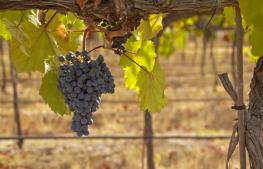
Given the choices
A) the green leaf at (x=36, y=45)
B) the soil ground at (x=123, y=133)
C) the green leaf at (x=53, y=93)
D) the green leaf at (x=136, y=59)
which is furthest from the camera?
the soil ground at (x=123, y=133)

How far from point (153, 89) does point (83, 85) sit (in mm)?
415

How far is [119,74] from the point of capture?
754 inches

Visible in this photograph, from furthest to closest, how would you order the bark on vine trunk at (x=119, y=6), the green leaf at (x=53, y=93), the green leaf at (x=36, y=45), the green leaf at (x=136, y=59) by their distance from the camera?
the green leaf at (x=136, y=59) → the green leaf at (x=36, y=45) → the green leaf at (x=53, y=93) → the bark on vine trunk at (x=119, y=6)

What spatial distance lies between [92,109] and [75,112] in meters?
0.06

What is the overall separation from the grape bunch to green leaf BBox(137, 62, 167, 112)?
0.33 metres

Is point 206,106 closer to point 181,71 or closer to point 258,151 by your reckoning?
point 181,71

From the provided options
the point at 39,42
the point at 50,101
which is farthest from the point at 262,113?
the point at 39,42

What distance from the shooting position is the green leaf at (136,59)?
6.73 feet

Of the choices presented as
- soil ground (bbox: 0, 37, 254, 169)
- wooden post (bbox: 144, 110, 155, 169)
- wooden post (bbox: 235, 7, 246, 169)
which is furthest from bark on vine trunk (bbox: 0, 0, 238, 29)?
soil ground (bbox: 0, 37, 254, 169)

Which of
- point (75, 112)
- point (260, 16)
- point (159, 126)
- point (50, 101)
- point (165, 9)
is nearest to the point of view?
point (260, 16)

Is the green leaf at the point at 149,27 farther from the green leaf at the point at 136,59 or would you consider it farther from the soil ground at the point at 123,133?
the soil ground at the point at 123,133

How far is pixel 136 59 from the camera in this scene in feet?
6.84

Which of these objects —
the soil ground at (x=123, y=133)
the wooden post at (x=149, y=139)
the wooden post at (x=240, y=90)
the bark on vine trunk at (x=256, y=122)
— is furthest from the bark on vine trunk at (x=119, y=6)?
the soil ground at (x=123, y=133)

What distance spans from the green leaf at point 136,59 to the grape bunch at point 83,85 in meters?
0.32
